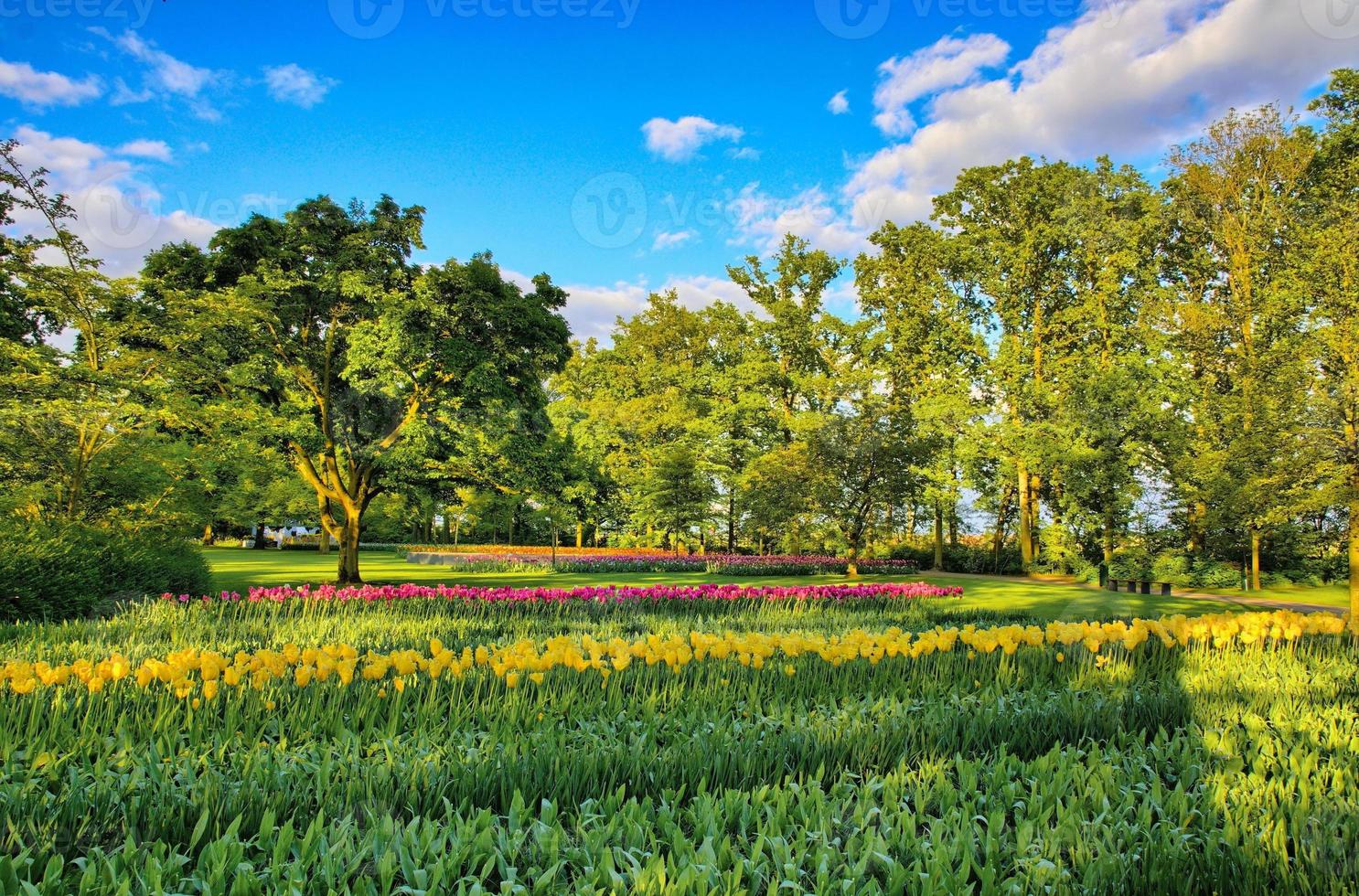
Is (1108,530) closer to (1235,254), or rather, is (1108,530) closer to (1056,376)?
(1056,376)

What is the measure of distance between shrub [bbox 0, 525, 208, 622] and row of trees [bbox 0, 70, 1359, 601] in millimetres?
1039

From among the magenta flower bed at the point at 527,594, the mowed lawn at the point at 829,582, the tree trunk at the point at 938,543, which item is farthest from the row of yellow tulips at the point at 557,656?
the tree trunk at the point at 938,543

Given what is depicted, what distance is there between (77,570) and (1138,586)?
73.6ft

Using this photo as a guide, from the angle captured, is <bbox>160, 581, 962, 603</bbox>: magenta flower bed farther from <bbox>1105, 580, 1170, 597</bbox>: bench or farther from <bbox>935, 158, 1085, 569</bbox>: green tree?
<bbox>935, 158, 1085, 569</bbox>: green tree

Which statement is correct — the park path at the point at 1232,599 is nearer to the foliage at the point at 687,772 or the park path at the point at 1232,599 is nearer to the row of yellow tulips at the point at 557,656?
the row of yellow tulips at the point at 557,656

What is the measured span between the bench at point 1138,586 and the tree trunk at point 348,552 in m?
18.8

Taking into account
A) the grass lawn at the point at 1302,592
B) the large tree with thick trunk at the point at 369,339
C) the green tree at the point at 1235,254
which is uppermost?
the green tree at the point at 1235,254

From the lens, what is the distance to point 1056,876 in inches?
72.5

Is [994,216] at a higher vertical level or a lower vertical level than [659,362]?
higher

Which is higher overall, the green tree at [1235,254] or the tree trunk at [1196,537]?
the green tree at [1235,254]

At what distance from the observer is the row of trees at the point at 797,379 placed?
1084 centimetres

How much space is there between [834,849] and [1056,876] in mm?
604

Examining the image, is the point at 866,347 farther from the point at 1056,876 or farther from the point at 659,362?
the point at 1056,876

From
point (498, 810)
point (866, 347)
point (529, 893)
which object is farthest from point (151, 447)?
point (866, 347)
